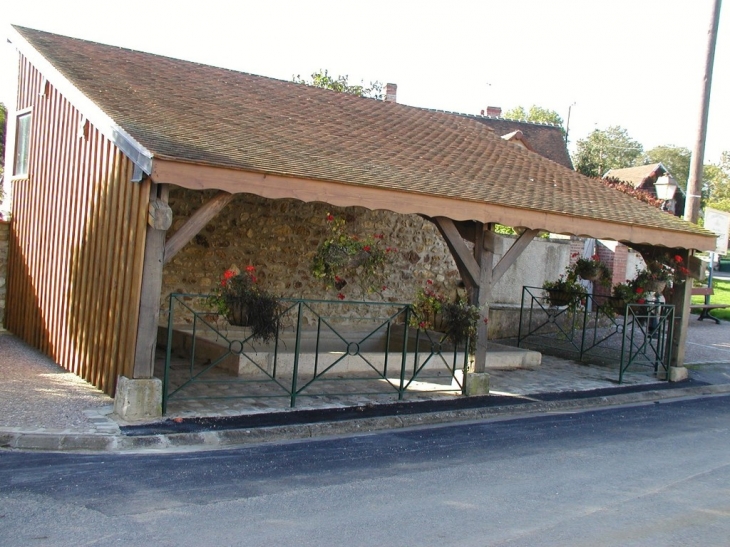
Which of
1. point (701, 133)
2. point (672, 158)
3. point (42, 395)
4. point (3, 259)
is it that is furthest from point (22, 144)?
point (672, 158)

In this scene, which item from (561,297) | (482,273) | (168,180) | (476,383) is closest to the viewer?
(168,180)

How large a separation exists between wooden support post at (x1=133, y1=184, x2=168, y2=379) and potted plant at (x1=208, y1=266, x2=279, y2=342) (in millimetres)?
820

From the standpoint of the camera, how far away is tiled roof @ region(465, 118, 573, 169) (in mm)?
31828

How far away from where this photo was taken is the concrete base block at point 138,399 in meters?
6.96

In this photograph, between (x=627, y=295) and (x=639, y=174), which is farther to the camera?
(x=639, y=174)

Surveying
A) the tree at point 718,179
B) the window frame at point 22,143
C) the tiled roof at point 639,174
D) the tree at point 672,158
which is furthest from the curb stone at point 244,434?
the tree at point 672,158

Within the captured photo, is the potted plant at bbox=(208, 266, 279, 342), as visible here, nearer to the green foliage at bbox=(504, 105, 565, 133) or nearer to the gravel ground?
the gravel ground

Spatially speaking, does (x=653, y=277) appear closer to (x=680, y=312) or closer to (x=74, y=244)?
(x=680, y=312)

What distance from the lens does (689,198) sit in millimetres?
13172

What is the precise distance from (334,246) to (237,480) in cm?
598

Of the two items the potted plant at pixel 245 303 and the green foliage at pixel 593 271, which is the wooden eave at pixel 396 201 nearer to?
the potted plant at pixel 245 303

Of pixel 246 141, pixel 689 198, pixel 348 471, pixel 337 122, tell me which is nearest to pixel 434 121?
pixel 337 122

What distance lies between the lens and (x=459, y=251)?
30.2 feet

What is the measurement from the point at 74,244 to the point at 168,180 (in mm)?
3100
